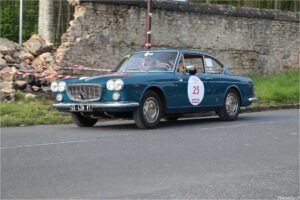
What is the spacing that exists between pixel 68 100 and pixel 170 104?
6.56 feet

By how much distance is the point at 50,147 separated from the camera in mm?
8773

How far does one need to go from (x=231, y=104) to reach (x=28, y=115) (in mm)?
4587

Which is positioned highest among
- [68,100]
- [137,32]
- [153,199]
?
[137,32]

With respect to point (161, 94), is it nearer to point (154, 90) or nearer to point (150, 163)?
point (154, 90)

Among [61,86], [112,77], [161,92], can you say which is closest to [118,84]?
[112,77]

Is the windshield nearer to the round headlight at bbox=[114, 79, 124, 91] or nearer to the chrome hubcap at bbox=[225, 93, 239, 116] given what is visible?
Result: the round headlight at bbox=[114, 79, 124, 91]

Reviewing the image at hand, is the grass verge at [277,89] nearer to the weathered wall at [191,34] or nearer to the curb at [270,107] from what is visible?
the curb at [270,107]

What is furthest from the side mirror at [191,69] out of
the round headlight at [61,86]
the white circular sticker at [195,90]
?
the round headlight at [61,86]

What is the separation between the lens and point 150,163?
750cm

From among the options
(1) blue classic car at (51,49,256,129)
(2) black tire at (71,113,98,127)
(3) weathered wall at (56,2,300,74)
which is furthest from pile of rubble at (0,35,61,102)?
(1) blue classic car at (51,49,256,129)

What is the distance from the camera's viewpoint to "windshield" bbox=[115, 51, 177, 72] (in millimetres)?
12211

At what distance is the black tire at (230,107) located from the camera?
44.4 ft

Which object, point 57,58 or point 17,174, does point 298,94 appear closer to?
point 57,58

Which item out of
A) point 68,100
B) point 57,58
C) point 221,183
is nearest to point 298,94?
point 57,58
